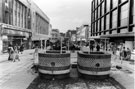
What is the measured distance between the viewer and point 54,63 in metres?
7.65

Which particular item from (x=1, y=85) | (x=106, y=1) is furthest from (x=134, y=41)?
(x=106, y=1)

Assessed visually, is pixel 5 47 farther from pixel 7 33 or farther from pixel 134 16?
pixel 134 16

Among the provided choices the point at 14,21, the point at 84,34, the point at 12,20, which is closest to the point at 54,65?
the point at 12,20

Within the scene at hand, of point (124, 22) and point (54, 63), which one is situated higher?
point (124, 22)

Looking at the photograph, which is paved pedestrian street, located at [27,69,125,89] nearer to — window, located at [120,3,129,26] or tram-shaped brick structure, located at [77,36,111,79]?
tram-shaped brick structure, located at [77,36,111,79]

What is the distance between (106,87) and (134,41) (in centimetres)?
1514

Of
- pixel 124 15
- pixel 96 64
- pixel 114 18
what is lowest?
pixel 96 64

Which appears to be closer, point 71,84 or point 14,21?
point 71,84

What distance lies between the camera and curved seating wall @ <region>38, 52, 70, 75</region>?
300 inches

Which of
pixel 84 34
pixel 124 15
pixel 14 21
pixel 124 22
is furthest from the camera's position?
pixel 84 34

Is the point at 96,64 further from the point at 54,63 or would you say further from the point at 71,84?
the point at 54,63

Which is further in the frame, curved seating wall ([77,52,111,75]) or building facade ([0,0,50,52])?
building facade ([0,0,50,52])

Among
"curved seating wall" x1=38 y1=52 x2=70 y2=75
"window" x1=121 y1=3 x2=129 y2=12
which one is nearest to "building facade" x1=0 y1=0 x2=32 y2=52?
"curved seating wall" x1=38 y1=52 x2=70 y2=75

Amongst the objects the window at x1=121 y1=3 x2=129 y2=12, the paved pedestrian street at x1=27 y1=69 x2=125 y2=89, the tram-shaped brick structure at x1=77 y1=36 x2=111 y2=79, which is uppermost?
the window at x1=121 y1=3 x2=129 y2=12
